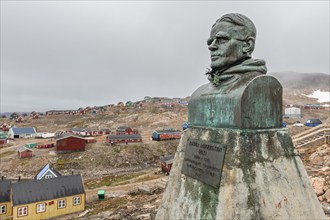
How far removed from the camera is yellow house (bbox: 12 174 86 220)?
23.2 metres

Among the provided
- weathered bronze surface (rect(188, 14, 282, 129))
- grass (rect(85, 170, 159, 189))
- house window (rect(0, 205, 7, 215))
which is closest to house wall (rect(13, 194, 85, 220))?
house window (rect(0, 205, 7, 215))

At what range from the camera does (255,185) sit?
4.57 m

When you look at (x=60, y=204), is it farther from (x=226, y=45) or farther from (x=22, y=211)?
(x=226, y=45)

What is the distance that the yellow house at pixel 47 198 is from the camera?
2325 cm

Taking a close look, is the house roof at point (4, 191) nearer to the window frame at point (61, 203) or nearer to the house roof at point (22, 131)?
the window frame at point (61, 203)

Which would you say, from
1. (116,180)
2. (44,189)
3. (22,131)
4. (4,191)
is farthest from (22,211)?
(22,131)

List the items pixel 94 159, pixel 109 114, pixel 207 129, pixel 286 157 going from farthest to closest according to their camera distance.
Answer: pixel 109 114, pixel 94 159, pixel 207 129, pixel 286 157

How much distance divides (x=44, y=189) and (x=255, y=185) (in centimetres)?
2530

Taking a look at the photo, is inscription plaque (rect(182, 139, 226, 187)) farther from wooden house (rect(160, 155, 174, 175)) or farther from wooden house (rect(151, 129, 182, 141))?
wooden house (rect(151, 129, 182, 141))

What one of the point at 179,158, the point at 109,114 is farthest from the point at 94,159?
the point at 109,114

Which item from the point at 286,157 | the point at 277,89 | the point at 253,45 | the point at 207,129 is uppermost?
the point at 253,45

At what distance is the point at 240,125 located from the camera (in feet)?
15.9

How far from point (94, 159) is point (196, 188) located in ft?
148

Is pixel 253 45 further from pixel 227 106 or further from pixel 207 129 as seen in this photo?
pixel 207 129
